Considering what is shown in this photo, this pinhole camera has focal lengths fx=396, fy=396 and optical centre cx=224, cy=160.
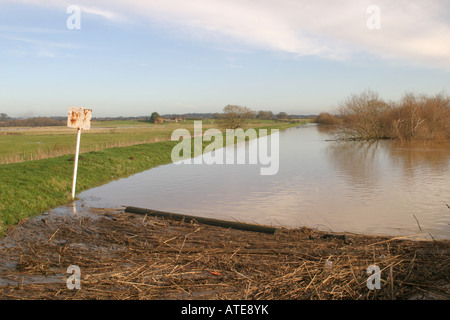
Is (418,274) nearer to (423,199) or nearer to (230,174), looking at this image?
(423,199)

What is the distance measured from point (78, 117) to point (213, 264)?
678cm

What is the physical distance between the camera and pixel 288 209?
10.7 m

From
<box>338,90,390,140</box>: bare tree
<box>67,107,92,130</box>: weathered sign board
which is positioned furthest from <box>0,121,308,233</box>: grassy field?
<box>338,90,390,140</box>: bare tree

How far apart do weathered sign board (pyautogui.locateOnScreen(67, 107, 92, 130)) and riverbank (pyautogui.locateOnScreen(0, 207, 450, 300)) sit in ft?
10.9

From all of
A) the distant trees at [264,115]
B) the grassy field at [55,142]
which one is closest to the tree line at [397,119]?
the grassy field at [55,142]

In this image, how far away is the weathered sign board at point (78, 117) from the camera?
1079cm

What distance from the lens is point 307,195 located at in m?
12.7

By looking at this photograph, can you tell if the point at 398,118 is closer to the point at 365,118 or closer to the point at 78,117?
the point at 365,118

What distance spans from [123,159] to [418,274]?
1737cm

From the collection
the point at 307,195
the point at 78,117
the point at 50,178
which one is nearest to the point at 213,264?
the point at 78,117

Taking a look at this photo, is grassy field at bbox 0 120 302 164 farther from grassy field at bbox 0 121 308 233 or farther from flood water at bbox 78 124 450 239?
flood water at bbox 78 124 450 239
